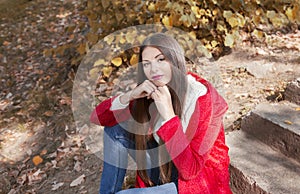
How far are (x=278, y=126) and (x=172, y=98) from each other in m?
0.93

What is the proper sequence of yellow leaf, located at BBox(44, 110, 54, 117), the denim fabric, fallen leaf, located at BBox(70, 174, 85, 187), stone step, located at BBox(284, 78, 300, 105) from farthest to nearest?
yellow leaf, located at BBox(44, 110, 54, 117) → fallen leaf, located at BBox(70, 174, 85, 187) → stone step, located at BBox(284, 78, 300, 105) → the denim fabric

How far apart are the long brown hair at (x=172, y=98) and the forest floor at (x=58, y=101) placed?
1.04 metres

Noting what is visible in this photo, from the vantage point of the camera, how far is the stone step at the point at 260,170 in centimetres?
222

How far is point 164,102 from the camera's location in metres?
1.92

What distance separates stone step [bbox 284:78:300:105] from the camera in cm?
278

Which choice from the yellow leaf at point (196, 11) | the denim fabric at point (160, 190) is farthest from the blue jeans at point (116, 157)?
the yellow leaf at point (196, 11)

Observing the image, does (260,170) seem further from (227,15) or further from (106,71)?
(106,71)

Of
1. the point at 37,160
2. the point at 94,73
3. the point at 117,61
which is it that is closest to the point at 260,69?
the point at 117,61

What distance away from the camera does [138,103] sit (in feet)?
7.25

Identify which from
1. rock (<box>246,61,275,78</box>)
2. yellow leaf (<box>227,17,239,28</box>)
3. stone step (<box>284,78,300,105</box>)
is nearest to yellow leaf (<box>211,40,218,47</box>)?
yellow leaf (<box>227,17,239,28</box>)

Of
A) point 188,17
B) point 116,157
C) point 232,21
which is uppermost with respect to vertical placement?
point 188,17

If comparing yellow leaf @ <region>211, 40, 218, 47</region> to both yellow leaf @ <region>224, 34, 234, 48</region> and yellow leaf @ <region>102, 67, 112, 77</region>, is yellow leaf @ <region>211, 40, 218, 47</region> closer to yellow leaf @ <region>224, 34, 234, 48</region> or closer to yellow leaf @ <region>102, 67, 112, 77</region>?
yellow leaf @ <region>224, 34, 234, 48</region>

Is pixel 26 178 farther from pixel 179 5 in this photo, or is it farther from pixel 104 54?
pixel 179 5

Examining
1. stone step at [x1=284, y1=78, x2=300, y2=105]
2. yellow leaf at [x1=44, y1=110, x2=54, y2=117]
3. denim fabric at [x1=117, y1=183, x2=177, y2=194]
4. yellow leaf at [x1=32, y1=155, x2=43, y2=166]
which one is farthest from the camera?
yellow leaf at [x1=44, y1=110, x2=54, y2=117]
